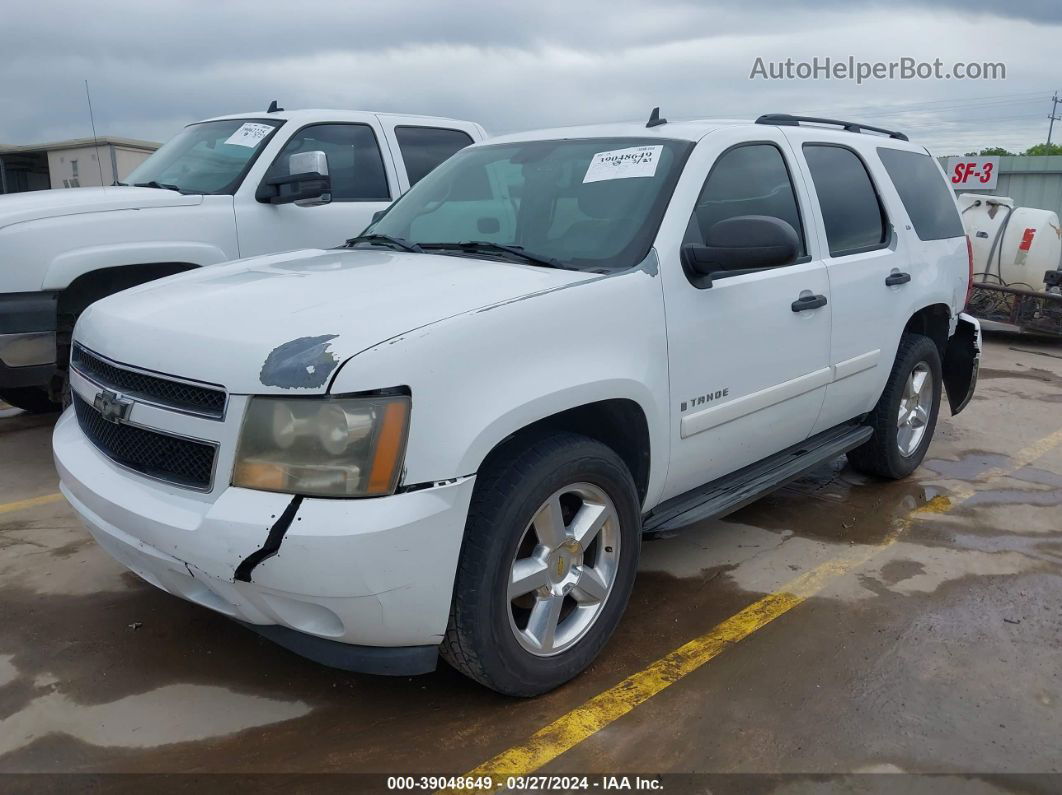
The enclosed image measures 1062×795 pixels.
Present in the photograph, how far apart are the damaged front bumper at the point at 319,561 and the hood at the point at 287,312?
1.13 feet

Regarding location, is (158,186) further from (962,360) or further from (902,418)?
(962,360)

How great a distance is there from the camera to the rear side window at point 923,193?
15.9ft

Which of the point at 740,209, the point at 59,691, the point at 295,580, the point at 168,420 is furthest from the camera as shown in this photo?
the point at 740,209

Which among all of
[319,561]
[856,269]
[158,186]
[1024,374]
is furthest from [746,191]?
[1024,374]

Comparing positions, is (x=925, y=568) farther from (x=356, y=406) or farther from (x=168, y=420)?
(x=168, y=420)

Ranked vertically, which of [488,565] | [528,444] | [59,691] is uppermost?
[528,444]

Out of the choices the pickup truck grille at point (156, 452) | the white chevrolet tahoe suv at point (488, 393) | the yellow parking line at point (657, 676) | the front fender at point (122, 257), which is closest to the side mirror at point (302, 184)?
the front fender at point (122, 257)

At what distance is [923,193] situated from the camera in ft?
16.6

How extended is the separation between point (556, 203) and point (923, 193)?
2624 mm

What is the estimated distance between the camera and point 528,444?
2.76 meters

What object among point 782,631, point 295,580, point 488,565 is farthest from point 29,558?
point 782,631

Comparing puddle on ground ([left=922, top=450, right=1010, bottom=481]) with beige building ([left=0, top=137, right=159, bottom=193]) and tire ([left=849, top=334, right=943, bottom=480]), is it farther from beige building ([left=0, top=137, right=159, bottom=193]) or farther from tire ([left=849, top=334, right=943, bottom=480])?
beige building ([left=0, top=137, right=159, bottom=193])

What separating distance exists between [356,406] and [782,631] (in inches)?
77.6

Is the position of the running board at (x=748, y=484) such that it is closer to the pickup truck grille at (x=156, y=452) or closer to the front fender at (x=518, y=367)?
the front fender at (x=518, y=367)
